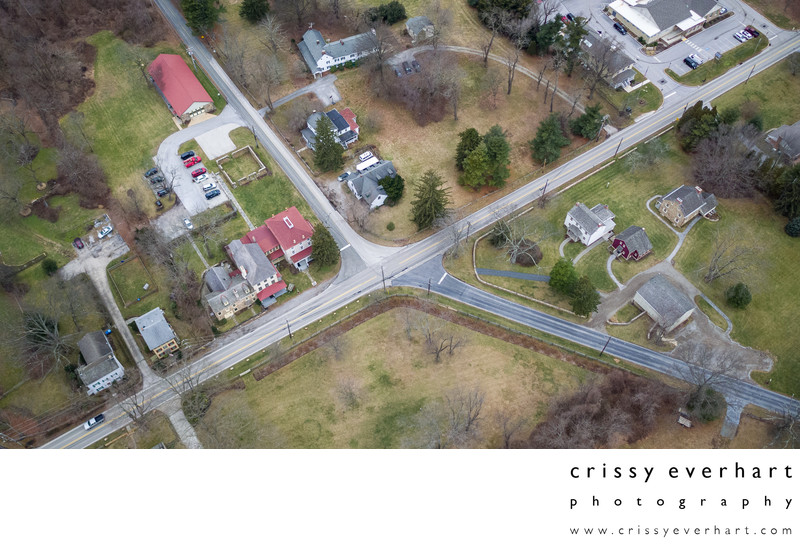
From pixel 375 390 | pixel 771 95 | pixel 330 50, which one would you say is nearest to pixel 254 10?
pixel 330 50

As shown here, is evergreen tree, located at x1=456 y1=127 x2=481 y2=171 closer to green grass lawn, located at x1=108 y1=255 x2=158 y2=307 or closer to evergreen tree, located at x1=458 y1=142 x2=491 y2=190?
evergreen tree, located at x1=458 y1=142 x2=491 y2=190

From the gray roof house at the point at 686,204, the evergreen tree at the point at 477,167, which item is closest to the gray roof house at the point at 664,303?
the gray roof house at the point at 686,204

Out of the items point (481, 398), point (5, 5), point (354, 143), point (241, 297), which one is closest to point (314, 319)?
point (241, 297)

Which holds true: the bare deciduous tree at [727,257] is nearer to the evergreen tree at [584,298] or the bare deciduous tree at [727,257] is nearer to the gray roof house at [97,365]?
the evergreen tree at [584,298]

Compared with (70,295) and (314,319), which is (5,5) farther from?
(314,319)

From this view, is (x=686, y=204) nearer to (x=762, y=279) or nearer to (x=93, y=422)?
(x=762, y=279)

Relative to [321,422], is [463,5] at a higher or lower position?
higher
